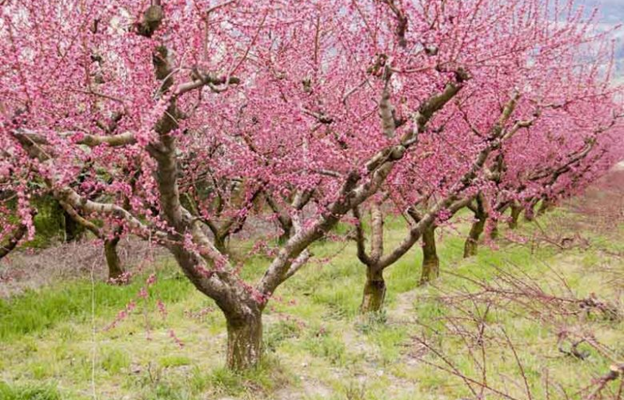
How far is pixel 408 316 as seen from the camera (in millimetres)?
9133

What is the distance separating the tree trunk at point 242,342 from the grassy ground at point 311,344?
18 cm

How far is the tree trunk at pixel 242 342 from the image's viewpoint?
641cm

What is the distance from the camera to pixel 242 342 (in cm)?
643

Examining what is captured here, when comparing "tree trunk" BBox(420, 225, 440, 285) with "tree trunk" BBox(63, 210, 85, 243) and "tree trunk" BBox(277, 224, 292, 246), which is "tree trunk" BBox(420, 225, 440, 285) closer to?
"tree trunk" BBox(277, 224, 292, 246)

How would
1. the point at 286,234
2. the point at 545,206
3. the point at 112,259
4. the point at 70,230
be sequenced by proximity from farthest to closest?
the point at 545,206 < the point at 286,234 < the point at 70,230 < the point at 112,259

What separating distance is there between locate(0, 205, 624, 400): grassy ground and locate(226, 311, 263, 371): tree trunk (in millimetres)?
176

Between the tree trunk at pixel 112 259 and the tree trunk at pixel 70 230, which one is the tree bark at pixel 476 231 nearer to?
the tree trunk at pixel 112 259

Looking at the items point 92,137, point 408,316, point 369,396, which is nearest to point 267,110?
point 408,316

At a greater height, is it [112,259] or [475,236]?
[475,236]

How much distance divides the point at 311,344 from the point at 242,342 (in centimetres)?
157

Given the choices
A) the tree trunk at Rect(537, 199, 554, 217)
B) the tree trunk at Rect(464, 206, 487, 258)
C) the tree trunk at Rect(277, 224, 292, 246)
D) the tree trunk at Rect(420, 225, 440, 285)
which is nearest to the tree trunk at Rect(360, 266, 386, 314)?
the tree trunk at Rect(420, 225, 440, 285)

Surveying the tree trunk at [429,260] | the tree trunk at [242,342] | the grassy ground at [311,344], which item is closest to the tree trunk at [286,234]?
the grassy ground at [311,344]

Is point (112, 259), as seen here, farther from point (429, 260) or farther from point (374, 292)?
point (429, 260)

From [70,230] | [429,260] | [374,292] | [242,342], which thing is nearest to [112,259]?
[70,230]
